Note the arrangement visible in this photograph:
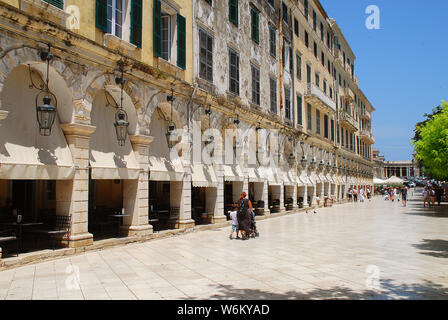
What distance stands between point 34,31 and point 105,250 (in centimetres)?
580

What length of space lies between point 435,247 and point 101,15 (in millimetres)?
11683

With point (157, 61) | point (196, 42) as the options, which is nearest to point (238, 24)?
point (196, 42)

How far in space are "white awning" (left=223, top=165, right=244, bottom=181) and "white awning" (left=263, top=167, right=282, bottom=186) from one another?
3.40 meters

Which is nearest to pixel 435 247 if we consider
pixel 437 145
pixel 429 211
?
pixel 437 145

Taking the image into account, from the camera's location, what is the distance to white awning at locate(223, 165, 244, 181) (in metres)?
18.2

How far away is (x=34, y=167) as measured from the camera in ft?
29.6

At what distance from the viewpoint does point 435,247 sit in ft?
37.9

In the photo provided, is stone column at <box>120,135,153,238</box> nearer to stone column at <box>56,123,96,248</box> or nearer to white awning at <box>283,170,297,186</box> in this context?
stone column at <box>56,123,96,248</box>

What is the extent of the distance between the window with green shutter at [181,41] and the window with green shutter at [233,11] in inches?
177

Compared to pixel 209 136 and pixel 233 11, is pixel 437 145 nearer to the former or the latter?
pixel 233 11

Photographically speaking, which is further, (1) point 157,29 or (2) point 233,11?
(2) point 233,11

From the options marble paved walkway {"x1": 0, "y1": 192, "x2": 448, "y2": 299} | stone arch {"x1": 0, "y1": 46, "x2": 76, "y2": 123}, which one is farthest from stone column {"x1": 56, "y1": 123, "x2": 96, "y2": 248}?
marble paved walkway {"x1": 0, "y1": 192, "x2": 448, "y2": 299}

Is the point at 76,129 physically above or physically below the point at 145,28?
below
